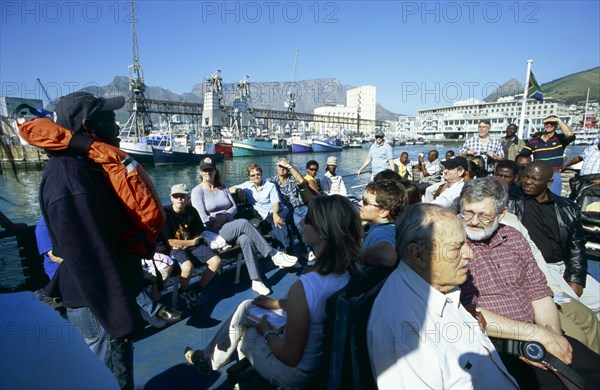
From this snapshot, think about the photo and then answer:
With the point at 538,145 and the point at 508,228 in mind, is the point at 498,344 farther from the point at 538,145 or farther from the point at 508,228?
the point at 538,145

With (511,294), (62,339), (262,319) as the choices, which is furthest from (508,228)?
(62,339)

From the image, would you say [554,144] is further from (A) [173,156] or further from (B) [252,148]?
(B) [252,148]

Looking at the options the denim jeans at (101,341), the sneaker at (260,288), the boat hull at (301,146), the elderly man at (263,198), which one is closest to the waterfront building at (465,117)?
the boat hull at (301,146)

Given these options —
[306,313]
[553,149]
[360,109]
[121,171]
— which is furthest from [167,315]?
[360,109]

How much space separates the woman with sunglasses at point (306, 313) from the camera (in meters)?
1.68

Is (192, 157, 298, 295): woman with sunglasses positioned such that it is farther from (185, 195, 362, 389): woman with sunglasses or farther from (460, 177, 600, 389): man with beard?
(460, 177, 600, 389): man with beard

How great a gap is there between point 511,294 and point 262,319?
5.48 feet

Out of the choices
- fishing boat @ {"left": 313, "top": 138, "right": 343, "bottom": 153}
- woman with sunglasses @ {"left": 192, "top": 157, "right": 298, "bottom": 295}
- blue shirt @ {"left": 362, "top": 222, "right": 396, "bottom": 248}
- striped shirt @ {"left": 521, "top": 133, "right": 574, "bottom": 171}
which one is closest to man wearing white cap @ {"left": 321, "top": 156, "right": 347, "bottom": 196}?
woman with sunglasses @ {"left": 192, "top": 157, "right": 298, "bottom": 295}

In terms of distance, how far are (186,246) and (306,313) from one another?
2.30 m

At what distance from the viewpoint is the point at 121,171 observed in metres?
1.45

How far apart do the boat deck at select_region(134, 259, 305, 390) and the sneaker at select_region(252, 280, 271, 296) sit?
0.23ft

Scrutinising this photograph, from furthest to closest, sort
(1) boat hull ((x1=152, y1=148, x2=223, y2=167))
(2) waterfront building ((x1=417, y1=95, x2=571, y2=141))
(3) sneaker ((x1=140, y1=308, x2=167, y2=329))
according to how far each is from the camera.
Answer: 1. (2) waterfront building ((x1=417, y1=95, x2=571, y2=141))
2. (1) boat hull ((x1=152, y1=148, x2=223, y2=167))
3. (3) sneaker ((x1=140, y1=308, x2=167, y2=329))

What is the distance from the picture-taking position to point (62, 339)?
133cm

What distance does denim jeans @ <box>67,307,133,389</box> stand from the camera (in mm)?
1582
